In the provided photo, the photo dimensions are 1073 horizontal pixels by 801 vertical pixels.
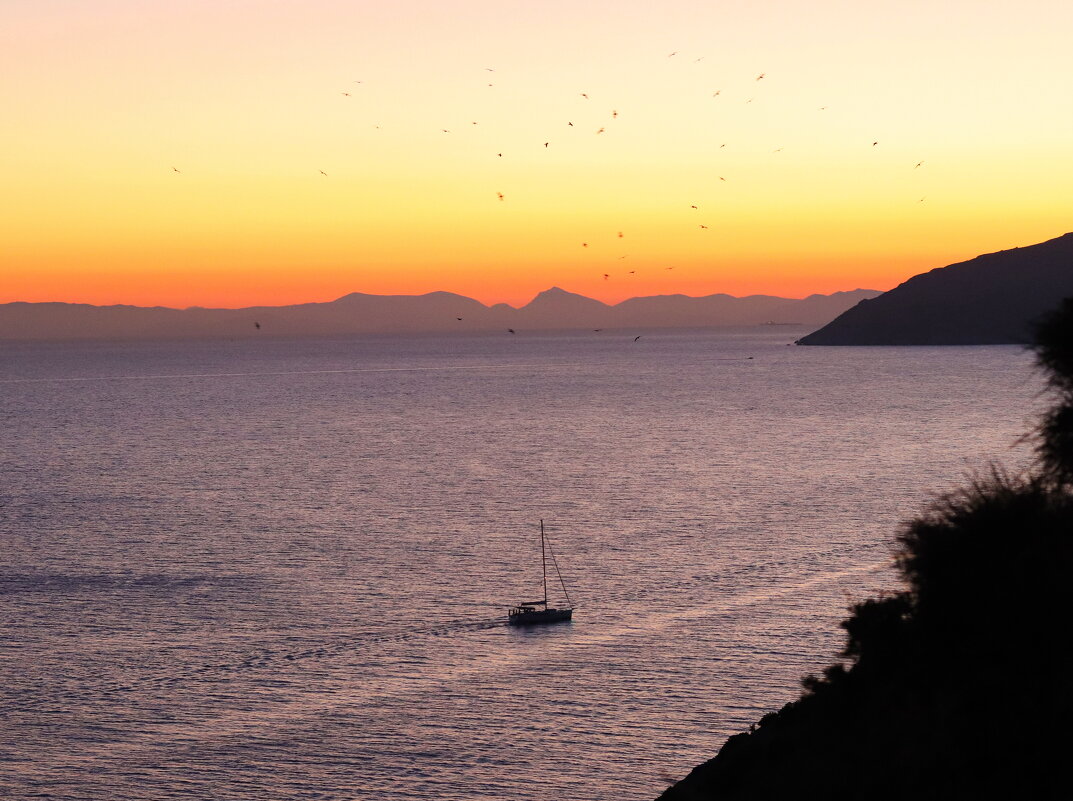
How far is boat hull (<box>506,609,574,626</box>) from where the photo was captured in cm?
7531

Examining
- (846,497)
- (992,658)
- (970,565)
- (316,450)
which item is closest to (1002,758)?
(992,658)

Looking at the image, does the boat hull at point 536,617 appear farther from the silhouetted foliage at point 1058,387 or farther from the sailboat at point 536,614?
the silhouetted foliage at point 1058,387

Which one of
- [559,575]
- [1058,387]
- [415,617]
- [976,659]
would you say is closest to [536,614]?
[415,617]

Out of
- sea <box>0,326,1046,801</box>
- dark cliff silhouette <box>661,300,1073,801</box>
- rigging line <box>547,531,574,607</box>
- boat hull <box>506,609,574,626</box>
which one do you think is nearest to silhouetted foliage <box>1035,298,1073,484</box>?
dark cliff silhouette <box>661,300,1073,801</box>

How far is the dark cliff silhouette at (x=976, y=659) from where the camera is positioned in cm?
2052

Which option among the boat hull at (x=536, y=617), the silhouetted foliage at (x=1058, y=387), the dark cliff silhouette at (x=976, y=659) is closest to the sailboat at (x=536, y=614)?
the boat hull at (x=536, y=617)

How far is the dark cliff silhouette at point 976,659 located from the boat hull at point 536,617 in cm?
4855

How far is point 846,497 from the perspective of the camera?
118812 mm

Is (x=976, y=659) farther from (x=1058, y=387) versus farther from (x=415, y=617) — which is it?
(x=415, y=617)

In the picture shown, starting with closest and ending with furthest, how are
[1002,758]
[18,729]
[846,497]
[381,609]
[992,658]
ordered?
1. [1002,758]
2. [992,658]
3. [18,729]
4. [381,609]
5. [846,497]

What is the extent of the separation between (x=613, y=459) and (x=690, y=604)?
7172 centimetres

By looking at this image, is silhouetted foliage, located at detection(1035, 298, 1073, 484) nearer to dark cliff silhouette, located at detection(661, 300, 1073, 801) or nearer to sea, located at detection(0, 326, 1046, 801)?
dark cliff silhouette, located at detection(661, 300, 1073, 801)

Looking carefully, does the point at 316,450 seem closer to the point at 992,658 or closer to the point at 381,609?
the point at 381,609

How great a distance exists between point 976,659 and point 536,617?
178 feet
